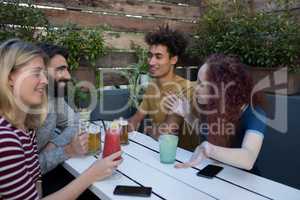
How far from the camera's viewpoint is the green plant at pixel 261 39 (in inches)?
90.8

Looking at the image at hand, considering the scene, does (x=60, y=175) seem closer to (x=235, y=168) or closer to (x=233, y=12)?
(x=235, y=168)

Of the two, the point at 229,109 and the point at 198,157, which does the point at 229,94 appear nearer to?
the point at 229,109

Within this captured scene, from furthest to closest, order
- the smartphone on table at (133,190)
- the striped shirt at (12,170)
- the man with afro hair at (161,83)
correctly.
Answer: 1. the man with afro hair at (161,83)
2. the smartphone on table at (133,190)
3. the striped shirt at (12,170)

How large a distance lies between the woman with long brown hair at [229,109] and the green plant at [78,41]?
1.33 m

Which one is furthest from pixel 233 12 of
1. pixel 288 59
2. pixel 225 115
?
pixel 225 115

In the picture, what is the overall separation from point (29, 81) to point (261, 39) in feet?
5.94

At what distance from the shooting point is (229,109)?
1.40 meters

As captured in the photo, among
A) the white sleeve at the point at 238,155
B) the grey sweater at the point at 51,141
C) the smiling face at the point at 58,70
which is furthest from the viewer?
the smiling face at the point at 58,70

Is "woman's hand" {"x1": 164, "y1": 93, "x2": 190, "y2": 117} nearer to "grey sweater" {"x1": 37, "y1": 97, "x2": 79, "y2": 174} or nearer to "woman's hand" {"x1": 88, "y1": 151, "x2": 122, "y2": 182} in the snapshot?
"grey sweater" {"x1": 37, "y1": 97, "x2": 79, "y2": 174}

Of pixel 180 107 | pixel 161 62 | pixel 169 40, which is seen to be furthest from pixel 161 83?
pixel 180 107

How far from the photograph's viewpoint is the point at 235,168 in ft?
4.28

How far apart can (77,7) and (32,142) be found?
6.28ft

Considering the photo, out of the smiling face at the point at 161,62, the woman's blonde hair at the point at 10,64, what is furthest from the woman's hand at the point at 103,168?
the smiling face at the point at 161,62

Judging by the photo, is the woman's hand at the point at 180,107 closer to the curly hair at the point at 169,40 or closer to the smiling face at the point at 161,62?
the smiling face at the point at 161,62
